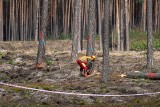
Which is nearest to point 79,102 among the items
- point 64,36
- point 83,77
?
point 83,77

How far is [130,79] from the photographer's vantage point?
47.4ft

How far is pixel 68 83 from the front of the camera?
14086 mm

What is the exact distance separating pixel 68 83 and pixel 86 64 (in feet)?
5.20

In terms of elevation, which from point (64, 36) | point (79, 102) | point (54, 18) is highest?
point (54, 18)

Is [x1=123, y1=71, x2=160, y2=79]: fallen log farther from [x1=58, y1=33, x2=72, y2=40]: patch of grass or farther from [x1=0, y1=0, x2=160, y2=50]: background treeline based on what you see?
[x1=58, y1=33, x2=72, y2=40]: patch of grass

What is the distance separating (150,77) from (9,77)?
18.5 feet

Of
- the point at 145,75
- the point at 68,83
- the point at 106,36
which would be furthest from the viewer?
the point at 145,75

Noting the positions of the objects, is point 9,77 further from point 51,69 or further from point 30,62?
point 30,62

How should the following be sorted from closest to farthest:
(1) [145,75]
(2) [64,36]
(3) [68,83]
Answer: (3) [68,83] → (1) [145,75] → (2) [64,36]

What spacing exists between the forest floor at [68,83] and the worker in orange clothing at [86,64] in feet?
1.01

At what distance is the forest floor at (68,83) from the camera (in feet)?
36.7

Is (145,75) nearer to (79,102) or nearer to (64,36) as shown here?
(79,102)

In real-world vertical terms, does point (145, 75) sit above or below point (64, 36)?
below

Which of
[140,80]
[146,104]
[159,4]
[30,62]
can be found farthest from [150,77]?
[159,4]
